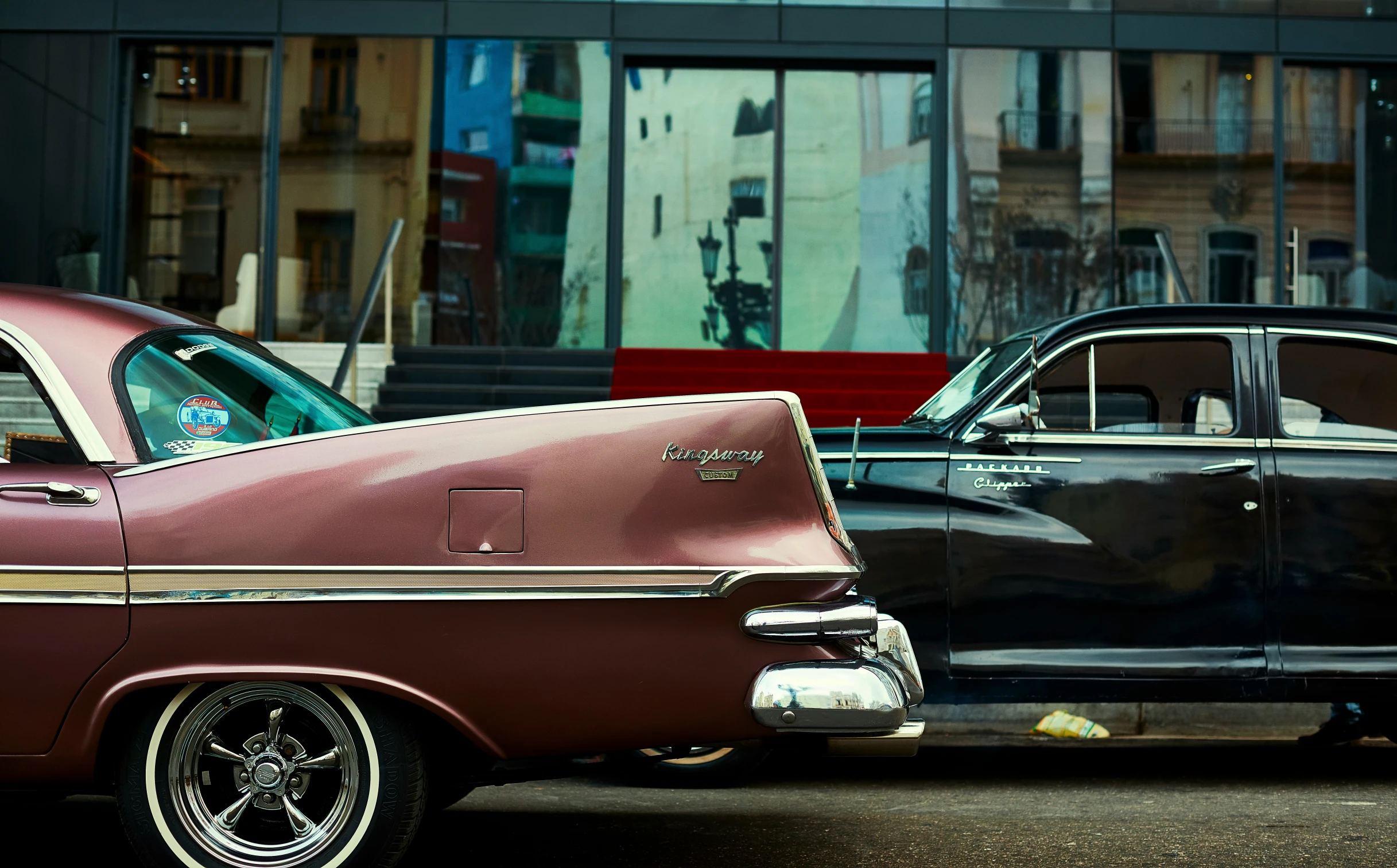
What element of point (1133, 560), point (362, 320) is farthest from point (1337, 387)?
point (362, 320)

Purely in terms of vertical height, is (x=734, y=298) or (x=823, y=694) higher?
(x=734, y=298)

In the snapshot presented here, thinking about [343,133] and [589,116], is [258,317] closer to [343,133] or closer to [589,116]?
[343,133]

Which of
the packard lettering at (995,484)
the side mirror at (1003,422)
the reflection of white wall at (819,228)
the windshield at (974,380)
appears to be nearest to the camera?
the side mirror at (1003,422)

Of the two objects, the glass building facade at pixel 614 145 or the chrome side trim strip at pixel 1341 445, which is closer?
the chrome side trim strip at pixel 1341 445

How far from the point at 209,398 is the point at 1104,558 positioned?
3.51 metres

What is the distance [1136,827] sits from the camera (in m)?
4.72

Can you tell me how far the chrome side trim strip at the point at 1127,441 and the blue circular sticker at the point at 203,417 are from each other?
3049mm

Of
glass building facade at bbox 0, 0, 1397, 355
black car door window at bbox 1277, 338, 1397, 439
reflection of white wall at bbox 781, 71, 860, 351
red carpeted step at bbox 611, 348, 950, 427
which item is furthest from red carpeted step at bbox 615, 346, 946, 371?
black car door window at bbox 1277, 338, 1397, 439

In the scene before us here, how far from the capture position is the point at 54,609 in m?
3.28

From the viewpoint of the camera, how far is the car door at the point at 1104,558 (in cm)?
549

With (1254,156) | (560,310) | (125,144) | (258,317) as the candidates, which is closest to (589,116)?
(560,310)

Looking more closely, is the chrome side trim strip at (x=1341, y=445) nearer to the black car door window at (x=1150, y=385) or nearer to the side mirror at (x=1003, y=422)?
the black car door window at (x=1150, y=385)

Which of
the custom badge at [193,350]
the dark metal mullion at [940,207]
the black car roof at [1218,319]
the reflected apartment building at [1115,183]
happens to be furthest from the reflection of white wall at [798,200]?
the custom badge at [193,350]

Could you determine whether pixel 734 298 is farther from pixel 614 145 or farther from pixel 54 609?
pixel 54 609
